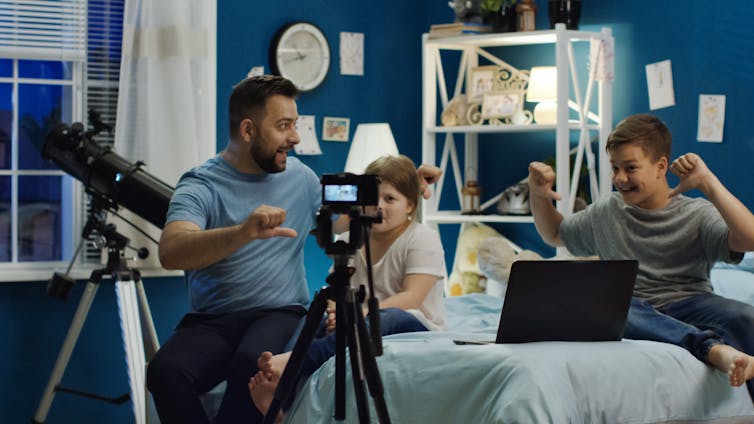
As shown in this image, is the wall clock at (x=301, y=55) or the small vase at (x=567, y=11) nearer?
the small vase at (x=567, y=11)

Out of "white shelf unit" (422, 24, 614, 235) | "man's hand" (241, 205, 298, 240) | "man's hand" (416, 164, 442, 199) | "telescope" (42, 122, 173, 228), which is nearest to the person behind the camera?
"man's hand" (241, 205, 298, 240)

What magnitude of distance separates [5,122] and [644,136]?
2549 mm

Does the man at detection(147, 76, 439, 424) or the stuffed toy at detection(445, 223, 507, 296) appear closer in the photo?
the man at detection(147, 76, 439, 424)

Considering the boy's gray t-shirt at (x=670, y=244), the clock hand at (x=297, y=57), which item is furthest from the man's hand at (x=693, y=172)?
the clock hand at (x=297, y=57)

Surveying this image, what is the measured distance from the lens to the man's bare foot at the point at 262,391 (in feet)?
8.36

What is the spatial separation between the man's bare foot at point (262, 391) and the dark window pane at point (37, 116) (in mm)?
1969

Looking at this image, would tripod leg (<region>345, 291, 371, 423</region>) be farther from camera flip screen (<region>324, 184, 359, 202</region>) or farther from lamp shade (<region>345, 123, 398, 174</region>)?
lamp shade (<region>345, 123, 398, 174</region>)

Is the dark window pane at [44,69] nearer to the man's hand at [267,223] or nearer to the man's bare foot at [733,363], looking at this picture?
the man's hand at [267,223]

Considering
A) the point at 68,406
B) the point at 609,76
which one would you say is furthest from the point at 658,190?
the point at 68,406

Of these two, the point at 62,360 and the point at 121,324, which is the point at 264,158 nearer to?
the point at 121,324

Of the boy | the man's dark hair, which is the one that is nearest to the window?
the man's dark hair

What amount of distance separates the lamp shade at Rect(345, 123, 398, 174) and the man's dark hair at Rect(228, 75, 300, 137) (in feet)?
4.87

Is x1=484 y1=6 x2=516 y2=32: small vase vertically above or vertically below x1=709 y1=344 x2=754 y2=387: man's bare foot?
above

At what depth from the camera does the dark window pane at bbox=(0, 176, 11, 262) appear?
409 cm
